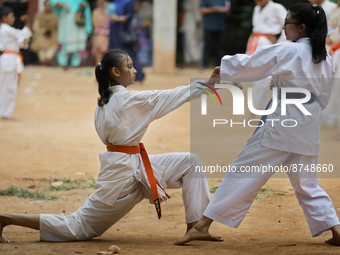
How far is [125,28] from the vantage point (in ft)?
39.1

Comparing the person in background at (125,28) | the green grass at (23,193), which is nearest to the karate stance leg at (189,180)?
the green grass at (23,193)

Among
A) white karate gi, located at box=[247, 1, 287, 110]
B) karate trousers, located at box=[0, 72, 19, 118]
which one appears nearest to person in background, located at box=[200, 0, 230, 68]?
white karate gi, located at box=[247, 1, 287, 110]

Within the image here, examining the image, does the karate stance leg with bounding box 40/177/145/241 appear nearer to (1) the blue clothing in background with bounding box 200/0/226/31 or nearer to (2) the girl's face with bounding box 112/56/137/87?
(2) the girl's face with bounding box 112/56/137/87

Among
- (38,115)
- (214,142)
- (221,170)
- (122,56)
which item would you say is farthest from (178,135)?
(122,56)

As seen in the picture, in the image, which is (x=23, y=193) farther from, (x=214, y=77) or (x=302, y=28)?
(x=302, y=28)

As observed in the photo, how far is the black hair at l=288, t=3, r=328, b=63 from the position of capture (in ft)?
11.0

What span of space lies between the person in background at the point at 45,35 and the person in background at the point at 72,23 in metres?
0.64

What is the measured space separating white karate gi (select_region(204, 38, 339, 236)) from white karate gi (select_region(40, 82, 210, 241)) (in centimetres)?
26

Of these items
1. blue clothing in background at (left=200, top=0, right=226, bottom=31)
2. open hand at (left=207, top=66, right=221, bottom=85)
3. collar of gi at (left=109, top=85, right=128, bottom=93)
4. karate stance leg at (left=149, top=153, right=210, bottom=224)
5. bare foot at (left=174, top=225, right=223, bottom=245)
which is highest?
blue clothing in background at (left=200, top=0, right=226, bottom=31)

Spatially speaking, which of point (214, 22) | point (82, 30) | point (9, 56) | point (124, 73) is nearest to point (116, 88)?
point (124, 73)

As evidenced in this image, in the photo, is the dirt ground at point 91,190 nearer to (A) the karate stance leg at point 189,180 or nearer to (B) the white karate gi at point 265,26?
(A) the karate stance leg at point 189,180

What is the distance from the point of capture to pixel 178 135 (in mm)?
8078

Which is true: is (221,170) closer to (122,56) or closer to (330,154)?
(330,154)

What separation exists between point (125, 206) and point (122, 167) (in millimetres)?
283
